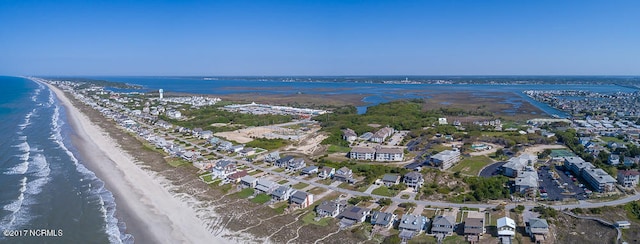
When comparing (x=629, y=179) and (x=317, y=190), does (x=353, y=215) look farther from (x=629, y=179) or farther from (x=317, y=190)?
(x=629, y=179)

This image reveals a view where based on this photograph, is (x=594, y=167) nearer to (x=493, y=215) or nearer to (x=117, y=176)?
(x=493, y=215)

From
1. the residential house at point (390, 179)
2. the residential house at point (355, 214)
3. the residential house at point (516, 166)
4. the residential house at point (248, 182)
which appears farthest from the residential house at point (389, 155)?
Answer: the residential house at point (355, 214)

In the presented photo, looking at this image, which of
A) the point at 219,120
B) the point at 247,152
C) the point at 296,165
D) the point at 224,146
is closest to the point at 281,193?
the point at 296,165

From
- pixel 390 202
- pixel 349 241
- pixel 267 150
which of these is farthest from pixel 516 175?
pixel 267 150

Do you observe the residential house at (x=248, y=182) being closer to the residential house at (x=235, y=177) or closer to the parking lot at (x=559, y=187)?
the residential house at (x=235, y=177)

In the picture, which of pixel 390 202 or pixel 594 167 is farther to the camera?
pixel 594 167
